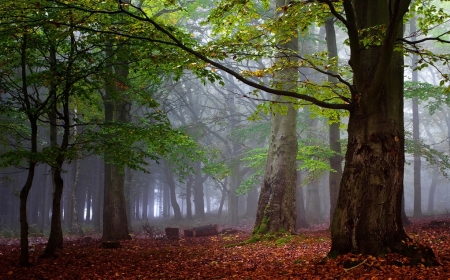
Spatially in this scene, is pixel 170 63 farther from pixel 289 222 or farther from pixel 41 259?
pixel 289 222

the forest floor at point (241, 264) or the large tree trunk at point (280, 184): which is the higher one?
the large tree trunk at point (280, 184)

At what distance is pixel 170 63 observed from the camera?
7.63 meters

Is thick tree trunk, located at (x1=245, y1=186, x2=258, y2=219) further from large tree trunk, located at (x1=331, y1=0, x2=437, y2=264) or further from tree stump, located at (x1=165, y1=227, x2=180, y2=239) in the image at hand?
large tree trunk, located at (x1=331, y1=0, x2=437, y2=264)

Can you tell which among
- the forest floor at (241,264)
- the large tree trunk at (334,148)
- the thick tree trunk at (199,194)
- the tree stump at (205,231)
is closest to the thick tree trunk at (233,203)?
the thick tree trunk at (199,194)

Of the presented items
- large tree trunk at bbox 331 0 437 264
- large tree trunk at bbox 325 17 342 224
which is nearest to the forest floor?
large tree trunk at bbox 331 0 437 264

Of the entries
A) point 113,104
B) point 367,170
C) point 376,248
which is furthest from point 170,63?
point 113,104

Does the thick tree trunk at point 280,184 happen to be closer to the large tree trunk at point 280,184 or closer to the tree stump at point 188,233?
the large tree trunk at point 280,184

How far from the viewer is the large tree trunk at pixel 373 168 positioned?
6.00m

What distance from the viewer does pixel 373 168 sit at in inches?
240

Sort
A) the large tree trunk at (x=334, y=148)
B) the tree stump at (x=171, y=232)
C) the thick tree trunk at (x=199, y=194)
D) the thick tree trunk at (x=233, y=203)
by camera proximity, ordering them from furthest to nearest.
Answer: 1. the thick tree trunk at (x=199, y=194)
2. the thick tree trunk at (x=233, y=203)
3. the tree stump at (x=171, y=232)
4. the large tree trunk at (x=334, y=148)

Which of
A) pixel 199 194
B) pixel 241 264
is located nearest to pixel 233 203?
pixel 199 194

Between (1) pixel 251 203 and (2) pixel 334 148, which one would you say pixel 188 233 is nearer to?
(2) pixel 334 148

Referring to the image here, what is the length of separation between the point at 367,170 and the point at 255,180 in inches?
448

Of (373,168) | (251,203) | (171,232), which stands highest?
(373,168)
